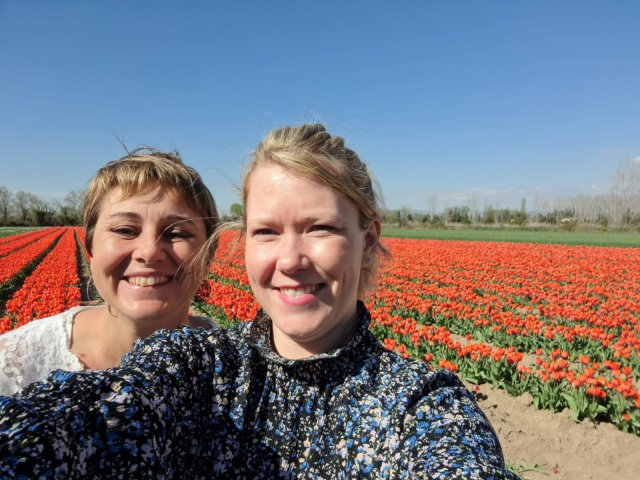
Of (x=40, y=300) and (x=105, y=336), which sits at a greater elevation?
(x=105, y=336)

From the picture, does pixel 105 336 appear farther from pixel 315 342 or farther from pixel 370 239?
pixel 370 239

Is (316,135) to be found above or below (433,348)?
above

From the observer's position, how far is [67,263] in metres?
13.4

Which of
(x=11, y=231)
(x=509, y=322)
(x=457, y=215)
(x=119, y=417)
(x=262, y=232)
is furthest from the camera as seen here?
(x=457, y=215)

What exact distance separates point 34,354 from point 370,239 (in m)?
1.68

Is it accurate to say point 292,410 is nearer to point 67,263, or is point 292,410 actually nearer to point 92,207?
point 92,207

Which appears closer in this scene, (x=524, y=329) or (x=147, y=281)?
(x=147, y=281)

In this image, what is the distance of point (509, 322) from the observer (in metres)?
7.09

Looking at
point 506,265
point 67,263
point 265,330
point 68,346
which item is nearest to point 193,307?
point 67,263

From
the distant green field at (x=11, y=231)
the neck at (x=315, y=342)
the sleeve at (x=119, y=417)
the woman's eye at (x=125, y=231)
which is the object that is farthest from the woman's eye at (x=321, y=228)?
the distant green field at (x=11, y=231)

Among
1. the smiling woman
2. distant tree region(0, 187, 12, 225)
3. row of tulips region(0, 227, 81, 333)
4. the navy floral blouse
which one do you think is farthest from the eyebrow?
distant tree region(0, 187, 12, 225)

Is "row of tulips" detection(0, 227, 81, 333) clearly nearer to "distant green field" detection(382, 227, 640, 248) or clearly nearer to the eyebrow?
the eyebrow

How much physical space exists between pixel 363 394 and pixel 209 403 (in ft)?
1.44


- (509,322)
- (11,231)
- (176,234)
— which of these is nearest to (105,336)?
(176,234)
